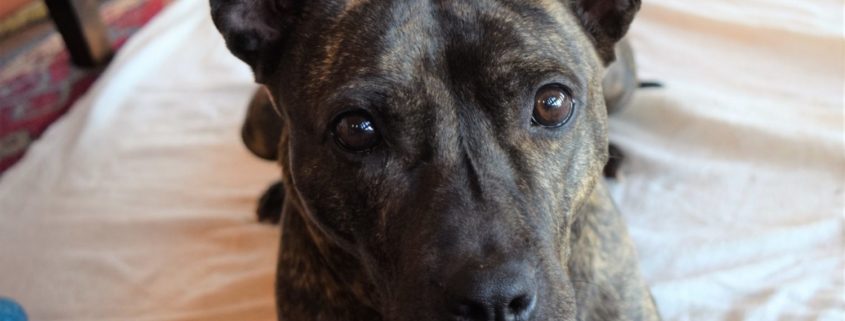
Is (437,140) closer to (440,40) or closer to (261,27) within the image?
(440,40)

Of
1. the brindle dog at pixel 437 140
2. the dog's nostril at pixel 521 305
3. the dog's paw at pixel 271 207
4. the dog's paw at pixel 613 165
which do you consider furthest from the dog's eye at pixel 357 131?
the dog's paw at pixel 613 165

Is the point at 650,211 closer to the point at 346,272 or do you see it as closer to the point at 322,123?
the point at 346,272

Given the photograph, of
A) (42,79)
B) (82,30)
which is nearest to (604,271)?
(82,30)

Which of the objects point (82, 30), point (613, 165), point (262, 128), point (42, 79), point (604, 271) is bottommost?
point (42, 79)

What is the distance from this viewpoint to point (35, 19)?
16.0 feet

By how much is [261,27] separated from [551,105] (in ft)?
2.36

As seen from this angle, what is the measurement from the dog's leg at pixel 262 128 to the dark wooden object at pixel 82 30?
166cm

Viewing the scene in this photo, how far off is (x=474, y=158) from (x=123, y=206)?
76.3 inches

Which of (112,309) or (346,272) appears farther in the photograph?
(112,309)

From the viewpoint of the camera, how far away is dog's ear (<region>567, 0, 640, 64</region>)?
1.97 meters

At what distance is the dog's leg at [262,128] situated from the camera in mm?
2713

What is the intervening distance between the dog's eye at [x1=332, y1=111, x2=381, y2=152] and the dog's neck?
1.04 feet

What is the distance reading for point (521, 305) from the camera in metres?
1.40

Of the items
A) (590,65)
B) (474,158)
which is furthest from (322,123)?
(590,65)
